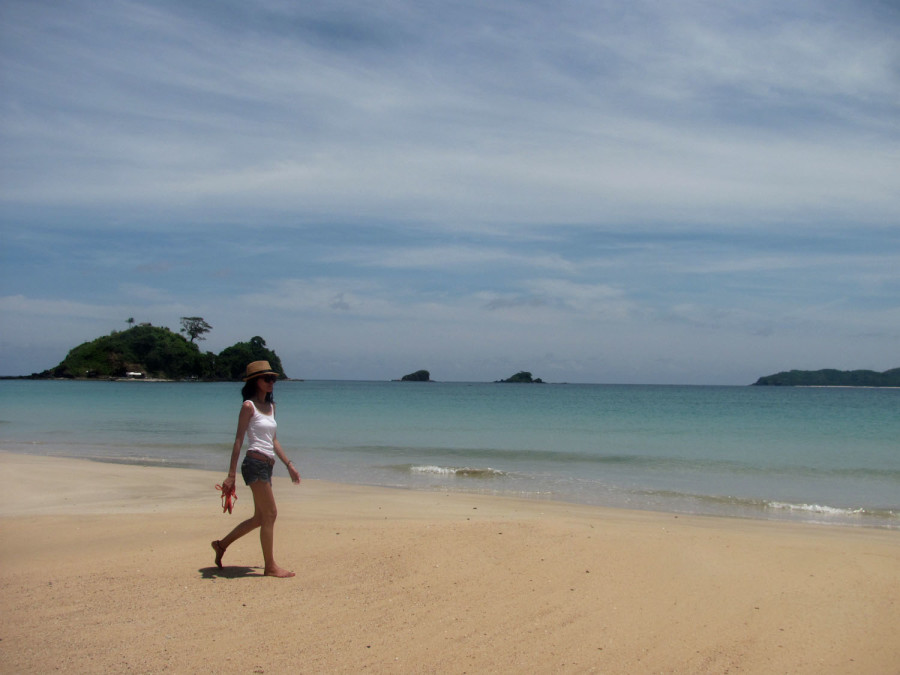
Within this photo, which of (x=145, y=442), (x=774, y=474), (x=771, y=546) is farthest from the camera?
(x=145, y=442)

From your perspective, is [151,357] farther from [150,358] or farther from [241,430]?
[241,430]

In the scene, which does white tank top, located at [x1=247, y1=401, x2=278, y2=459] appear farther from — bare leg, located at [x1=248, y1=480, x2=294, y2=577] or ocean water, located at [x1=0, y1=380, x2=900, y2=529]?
ocean water, located at [x1=0, y1=380, x2=900, y2=529]

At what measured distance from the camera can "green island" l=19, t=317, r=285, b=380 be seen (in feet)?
365

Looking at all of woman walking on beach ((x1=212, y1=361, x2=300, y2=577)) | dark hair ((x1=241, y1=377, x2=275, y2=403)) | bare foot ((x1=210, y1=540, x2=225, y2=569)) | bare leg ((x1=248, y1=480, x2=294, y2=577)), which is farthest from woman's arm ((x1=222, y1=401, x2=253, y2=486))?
bare foot ((x1=210, y1=540, x2=225, y2=569))

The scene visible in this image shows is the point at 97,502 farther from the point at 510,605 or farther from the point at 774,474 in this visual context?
the point at 774,474

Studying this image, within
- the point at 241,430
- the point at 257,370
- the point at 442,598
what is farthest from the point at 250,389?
the point at 442,598

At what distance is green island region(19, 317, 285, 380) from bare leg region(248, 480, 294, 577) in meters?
104

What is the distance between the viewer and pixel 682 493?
1295cm

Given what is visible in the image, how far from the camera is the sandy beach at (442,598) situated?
4352 millimetres

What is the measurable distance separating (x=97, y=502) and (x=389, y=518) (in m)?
4.59

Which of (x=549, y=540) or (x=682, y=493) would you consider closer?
(x=549, y=540)

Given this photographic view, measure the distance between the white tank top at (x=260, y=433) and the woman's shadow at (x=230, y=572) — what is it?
3.51 feet

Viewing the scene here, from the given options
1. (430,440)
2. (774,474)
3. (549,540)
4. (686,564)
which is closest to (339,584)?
(549,540)

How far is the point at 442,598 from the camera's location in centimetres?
534
